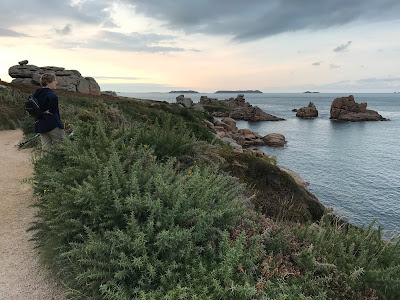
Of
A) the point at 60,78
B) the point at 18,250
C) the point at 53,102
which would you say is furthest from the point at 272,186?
the point at 60,78

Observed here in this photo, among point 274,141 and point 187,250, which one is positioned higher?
point 187,250

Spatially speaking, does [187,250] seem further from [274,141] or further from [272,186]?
[274,141]

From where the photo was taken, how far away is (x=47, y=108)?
7.07 metres

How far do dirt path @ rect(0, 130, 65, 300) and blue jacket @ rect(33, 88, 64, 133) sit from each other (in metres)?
1.40

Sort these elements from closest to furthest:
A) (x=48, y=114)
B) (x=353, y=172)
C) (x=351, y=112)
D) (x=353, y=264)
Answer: (x=353, y=264), (x=48, y=114), (x=353, y=172), (x=351, y=112)

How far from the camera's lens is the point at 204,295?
2566 mm

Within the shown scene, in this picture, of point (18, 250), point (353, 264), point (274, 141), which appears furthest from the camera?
point (274, 141)

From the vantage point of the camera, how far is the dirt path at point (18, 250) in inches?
136

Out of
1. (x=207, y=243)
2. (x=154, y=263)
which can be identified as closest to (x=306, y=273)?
(x=207, y=243)

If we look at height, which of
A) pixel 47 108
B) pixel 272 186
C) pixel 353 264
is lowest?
pixel 272 186

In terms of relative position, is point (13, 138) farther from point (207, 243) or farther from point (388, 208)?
point (388, 208)

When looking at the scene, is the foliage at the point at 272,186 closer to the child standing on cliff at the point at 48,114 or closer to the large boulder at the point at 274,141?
the child standing on cliff at the point at 48,114

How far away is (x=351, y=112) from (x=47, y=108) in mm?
81773

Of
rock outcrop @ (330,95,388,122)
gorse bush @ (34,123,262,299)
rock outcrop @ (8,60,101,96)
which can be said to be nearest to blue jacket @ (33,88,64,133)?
gorse bush @ (34,123,262,299)
